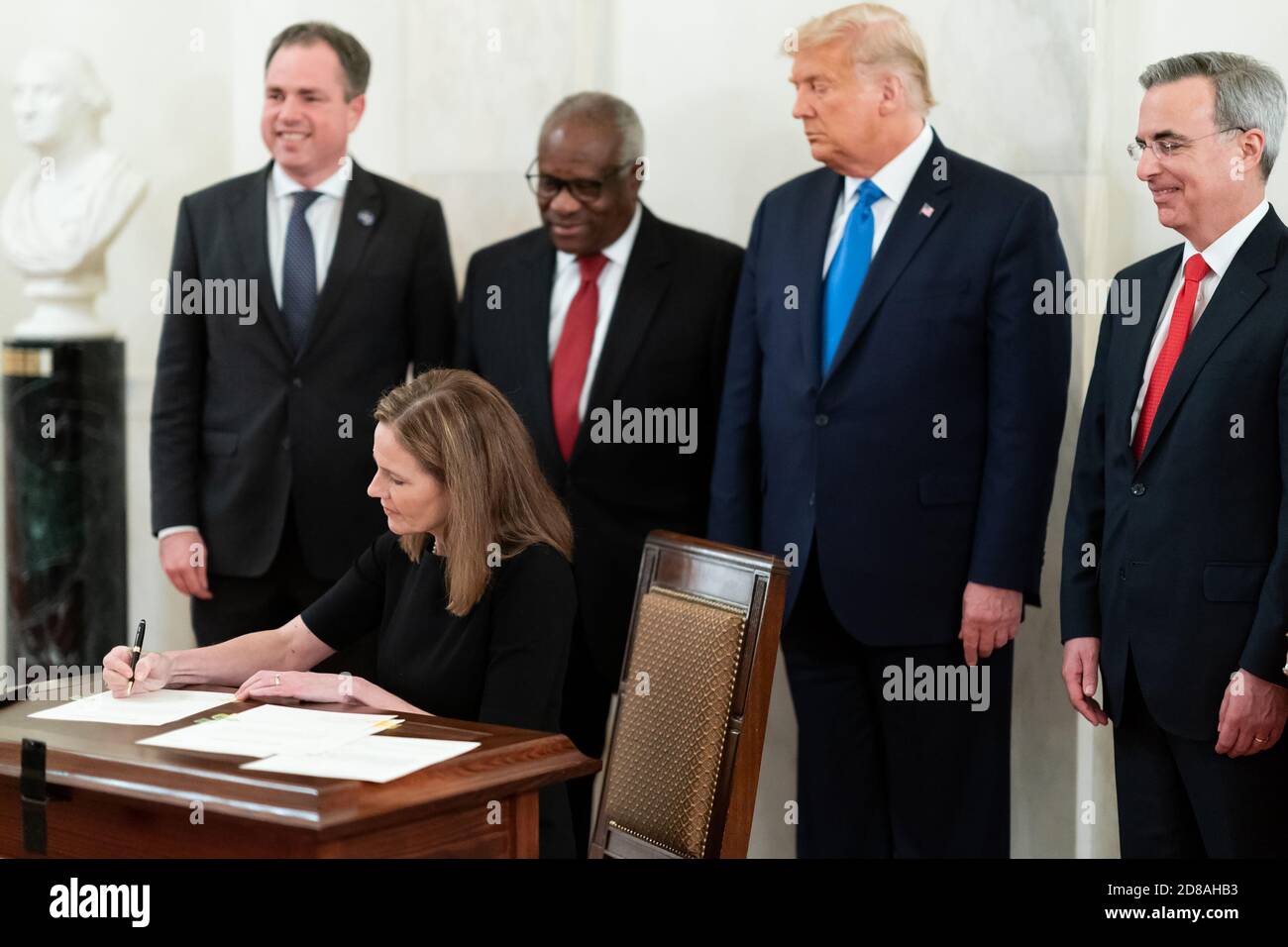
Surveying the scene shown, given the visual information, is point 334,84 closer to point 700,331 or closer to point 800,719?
point 700,331

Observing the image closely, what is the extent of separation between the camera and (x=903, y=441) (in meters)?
3.57

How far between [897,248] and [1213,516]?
38.2 inches

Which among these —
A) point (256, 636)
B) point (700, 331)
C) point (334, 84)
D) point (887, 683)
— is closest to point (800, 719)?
point (887, 683)

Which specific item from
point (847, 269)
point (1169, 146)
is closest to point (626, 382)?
point (847, 269)

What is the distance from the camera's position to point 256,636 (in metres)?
3.00

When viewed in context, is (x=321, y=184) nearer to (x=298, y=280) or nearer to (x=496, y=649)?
(x=298, y=280)

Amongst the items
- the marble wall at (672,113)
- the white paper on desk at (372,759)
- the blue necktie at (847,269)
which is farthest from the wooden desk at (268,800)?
the marble wall at (672,113)

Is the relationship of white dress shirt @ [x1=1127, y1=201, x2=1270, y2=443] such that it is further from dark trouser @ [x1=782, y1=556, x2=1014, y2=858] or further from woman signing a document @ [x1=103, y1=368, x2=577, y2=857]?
woman signing a document @ [x1=103, y1=368, x2=577, y2=857]

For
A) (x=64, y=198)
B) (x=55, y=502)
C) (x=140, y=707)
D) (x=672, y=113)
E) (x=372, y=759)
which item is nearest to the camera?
(x=372, y=759)

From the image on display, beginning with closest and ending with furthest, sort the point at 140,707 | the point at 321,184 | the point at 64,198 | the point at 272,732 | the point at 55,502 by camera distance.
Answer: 1. the point at 272,732
2. the point at 140,707
3. the point at 321,184
4. the point at 55,502
5. the point at 64,198

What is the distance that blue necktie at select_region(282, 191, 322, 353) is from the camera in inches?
161

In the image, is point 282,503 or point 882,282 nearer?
point 882,282

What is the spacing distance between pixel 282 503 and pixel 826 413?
1.45 m

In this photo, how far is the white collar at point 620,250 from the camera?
4.01m
